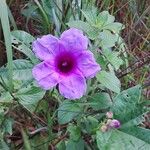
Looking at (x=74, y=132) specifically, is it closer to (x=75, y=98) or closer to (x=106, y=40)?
(x=75, y=98)

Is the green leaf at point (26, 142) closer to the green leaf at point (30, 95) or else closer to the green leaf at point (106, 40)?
the green leaf at point (30, 95)

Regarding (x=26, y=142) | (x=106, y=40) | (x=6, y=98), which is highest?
(x=106, y=40)

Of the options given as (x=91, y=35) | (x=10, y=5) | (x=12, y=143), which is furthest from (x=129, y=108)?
(x=10, y=5)

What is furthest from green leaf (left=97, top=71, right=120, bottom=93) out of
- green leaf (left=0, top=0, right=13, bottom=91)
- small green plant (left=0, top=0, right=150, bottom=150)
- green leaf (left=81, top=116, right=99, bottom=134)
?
green leaf (left=0, top=0, right=13, bottom=91)

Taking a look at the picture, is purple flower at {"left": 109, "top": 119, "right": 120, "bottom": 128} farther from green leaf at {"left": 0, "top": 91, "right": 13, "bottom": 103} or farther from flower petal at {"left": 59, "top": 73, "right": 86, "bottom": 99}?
green leaf at {"left": 0, "top": 91, "right": 13, "bottom": 103}

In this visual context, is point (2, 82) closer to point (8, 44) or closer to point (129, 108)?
point (8, 44)

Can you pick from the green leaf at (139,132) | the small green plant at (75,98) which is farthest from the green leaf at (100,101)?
the green leaf at (139,132)

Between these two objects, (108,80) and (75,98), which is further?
(108,80)

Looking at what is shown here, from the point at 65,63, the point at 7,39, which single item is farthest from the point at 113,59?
the point at 7,39
